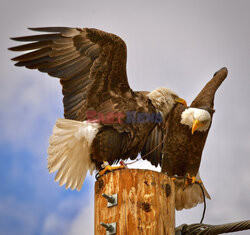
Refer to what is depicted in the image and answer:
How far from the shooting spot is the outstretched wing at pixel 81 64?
393cm

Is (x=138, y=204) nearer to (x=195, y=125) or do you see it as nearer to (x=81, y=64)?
(x=195, y=125)

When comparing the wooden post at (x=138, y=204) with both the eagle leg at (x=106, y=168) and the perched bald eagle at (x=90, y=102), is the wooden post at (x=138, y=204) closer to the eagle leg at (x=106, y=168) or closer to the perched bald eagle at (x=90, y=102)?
the eagle leg at (x=106, y=168)

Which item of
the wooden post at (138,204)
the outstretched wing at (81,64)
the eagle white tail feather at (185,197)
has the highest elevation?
the outstretched wing at (81,64)

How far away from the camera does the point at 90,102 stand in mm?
3941

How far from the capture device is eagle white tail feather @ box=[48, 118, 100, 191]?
3.72 metres

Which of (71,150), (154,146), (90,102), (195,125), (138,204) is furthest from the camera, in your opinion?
(154,146)

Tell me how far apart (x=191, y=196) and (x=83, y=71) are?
4.86 feet

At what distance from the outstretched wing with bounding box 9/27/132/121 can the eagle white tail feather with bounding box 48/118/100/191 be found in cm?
20

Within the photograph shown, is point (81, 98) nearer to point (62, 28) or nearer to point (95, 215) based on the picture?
point (62, 28)

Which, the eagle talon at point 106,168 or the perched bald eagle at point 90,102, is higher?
the perched bald eagle at point 90,102

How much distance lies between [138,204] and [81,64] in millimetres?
1891

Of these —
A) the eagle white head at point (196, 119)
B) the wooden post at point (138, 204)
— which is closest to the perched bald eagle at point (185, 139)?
the eagle white head at point (196, 119)

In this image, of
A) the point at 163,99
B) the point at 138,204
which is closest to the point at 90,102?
the point at 163,99

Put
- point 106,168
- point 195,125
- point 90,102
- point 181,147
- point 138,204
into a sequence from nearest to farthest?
1. point 138,204
2. point 106,168
3. point 90,102
4. point 195,125
5. point 181,147
